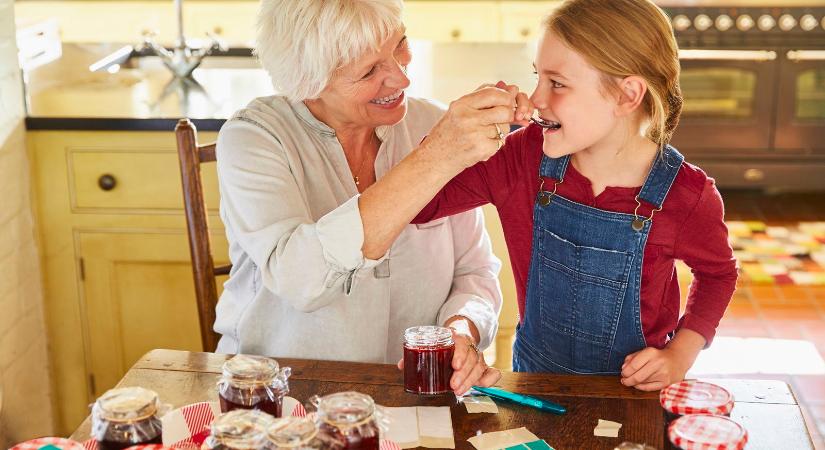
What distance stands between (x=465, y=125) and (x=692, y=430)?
589 mm

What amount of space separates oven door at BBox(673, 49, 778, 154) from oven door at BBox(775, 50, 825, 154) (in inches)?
2.3

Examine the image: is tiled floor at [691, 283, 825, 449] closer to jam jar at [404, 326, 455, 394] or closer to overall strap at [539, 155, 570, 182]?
overall strap at [539, 155, 570, 182]

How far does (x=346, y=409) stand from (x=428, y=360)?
15.7 inches

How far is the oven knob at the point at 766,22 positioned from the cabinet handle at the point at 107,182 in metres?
3.43

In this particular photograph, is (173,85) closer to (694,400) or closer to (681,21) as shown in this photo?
(694,400)

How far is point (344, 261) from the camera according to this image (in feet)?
4.83

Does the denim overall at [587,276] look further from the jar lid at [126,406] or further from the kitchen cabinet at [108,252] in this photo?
the kitchen cabinet at [108,252]

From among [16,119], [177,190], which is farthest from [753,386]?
[16,119]

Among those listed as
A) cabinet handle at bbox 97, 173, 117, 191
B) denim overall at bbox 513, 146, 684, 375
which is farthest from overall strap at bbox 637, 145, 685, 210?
cabinet handle at bbox 97, 173, 117, 191

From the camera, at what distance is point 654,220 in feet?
5.19

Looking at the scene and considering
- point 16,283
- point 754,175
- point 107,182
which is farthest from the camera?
point 754,175

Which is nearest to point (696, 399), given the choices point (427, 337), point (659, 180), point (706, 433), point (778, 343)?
point (706, 433)

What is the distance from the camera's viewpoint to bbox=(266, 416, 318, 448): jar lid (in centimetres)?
95

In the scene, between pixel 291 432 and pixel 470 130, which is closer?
pixel 291 432
